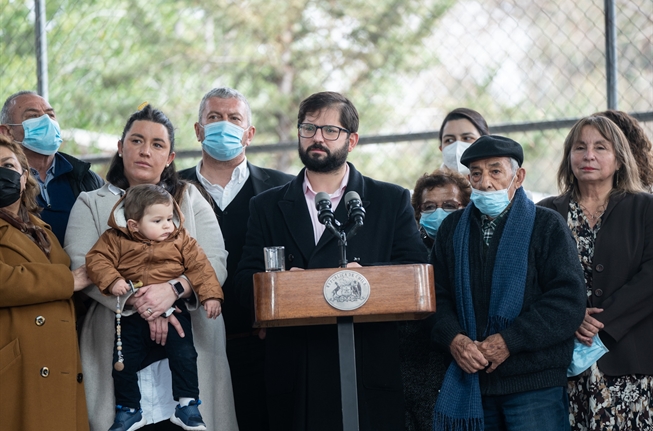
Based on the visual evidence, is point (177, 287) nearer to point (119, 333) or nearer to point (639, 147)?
point (119, 333)

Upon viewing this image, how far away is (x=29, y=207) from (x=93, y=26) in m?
6.96

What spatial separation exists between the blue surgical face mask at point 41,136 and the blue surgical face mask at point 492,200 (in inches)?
87.9

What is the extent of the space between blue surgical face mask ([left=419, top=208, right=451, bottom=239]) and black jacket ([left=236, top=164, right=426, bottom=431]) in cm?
55

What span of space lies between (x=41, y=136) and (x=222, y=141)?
0.96 m

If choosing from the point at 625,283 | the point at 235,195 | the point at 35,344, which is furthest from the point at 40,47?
the point at 625,283

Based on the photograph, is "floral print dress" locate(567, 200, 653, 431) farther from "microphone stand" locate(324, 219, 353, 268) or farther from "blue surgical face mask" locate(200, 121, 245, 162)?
"blue surgical face mask" locate(200, 121, 245, 162)

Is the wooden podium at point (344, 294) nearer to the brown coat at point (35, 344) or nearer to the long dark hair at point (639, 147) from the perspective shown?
the brown coat at point (35, 344)

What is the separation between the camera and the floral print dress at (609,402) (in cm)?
405

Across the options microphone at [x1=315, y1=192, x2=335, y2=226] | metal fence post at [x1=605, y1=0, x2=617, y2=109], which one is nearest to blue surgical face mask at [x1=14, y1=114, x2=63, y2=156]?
microphone at [x1=315, y1=192, x2=335, y2=226]

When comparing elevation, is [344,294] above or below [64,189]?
below

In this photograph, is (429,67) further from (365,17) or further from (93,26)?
(93,26)

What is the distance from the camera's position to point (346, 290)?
3217 mm

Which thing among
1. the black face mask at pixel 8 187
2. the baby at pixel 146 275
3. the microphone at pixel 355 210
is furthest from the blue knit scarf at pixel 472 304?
the black face mask at pixel 8 187

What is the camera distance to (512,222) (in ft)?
12.9
